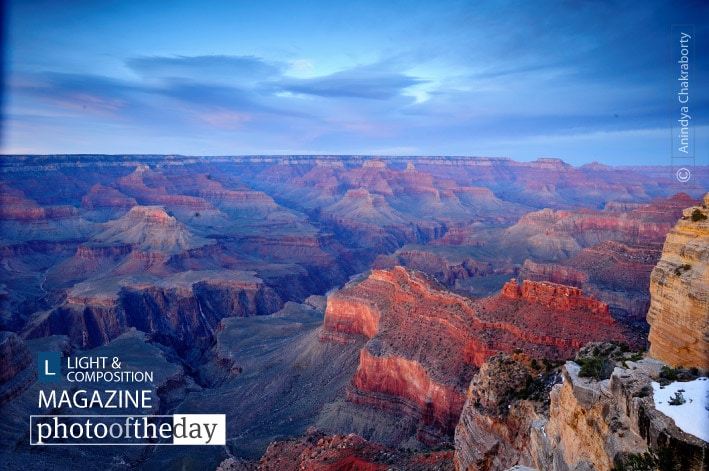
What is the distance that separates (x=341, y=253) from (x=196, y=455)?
98706 millimetres

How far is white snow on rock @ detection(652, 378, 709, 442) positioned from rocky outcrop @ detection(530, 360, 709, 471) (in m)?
0.13

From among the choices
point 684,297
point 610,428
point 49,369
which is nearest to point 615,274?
point 684,297

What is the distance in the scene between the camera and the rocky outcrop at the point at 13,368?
40.8 meters

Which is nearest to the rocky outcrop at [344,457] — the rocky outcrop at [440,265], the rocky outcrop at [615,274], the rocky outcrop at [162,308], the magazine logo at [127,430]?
the magazine logo at [127,430]

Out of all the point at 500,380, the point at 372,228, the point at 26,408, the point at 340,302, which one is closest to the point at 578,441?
the point at 500,380

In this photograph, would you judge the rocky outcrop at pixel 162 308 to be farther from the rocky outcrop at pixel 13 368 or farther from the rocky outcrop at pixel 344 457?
the rocky outcrop at pixel 344 457

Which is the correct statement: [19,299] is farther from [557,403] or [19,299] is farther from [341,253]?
[557,403]

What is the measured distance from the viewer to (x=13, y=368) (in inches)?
1666

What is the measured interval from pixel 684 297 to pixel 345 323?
39.0 metres

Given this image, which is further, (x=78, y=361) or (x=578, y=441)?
(x=78, y=361)

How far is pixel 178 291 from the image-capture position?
9169 centimetres

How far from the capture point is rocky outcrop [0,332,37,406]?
4075 centimetres

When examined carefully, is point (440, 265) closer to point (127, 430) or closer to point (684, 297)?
point (127, 430)
